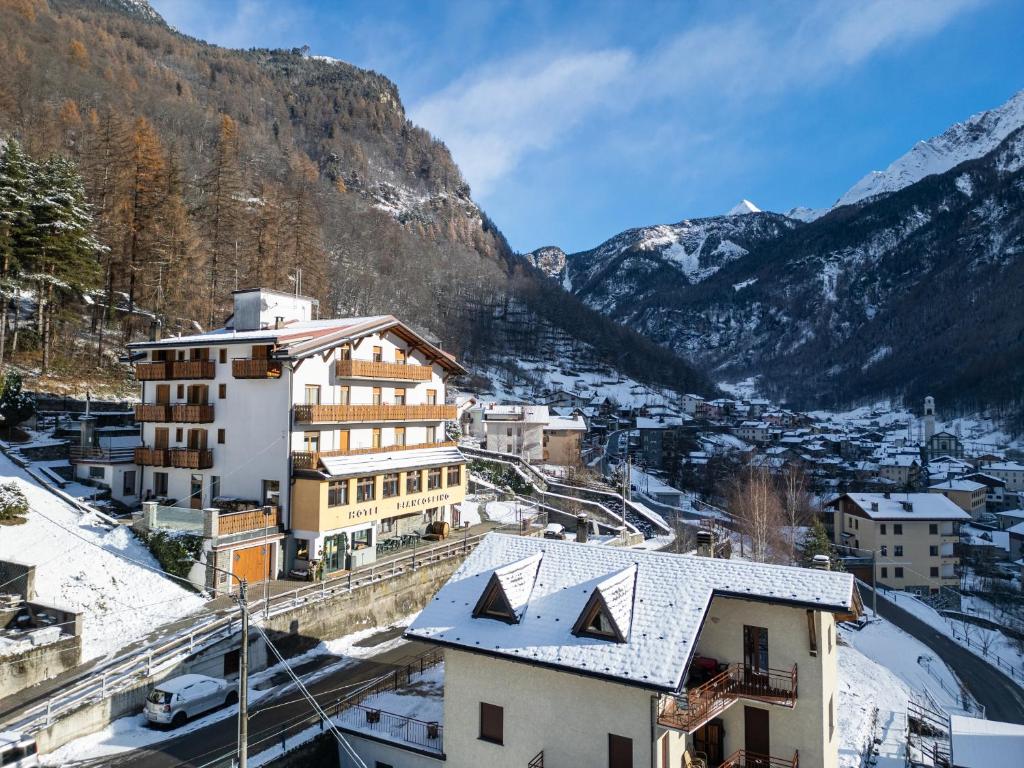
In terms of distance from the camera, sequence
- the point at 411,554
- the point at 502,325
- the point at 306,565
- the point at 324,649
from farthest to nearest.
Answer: the point at 502,325 → the point at 411,554 → the point at 306,565 → the point at 324,649

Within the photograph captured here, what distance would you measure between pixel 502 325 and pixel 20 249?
131 m

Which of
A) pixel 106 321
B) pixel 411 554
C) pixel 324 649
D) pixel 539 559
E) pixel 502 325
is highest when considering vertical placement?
pixel 502 325

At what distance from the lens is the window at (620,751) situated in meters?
14.7

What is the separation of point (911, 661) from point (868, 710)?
1795 cm

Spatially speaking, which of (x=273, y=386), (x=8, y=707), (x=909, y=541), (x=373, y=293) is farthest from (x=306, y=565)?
(x=373, y=293)

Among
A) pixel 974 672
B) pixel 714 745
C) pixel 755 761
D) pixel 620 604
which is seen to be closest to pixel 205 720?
pixel 620 604

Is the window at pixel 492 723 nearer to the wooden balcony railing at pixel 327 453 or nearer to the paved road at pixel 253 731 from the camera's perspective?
the paved road at pixel 253 731

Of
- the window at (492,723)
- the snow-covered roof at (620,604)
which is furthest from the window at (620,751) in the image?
the window at (492,723)

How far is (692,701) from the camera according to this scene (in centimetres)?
1455

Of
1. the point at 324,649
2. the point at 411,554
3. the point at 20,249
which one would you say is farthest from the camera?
the point at 20,249

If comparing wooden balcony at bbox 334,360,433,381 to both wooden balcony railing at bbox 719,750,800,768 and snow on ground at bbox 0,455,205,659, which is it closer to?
snow on ground at bbox 0,455,205,659

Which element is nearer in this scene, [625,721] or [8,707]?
[625,721]

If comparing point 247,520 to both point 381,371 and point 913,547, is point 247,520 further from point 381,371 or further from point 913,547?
point 913,547

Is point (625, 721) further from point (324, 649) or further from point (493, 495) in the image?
point (493, 495)
